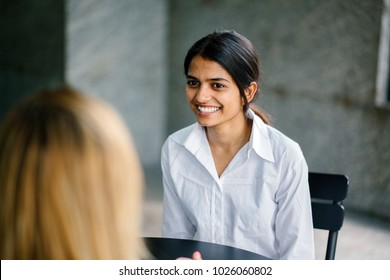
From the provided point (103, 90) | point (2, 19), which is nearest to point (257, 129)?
point (103, 90)

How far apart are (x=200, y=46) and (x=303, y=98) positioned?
2498 mm

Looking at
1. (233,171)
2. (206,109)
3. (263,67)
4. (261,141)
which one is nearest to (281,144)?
(261,141)

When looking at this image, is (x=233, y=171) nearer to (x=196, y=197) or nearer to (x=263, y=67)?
(x=196, y=197)

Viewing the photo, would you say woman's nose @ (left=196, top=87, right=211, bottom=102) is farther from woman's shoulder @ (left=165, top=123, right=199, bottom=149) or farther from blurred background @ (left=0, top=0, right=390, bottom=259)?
blurred background @ (left=0, top=0, right=390, bottom=259)

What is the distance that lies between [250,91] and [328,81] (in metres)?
2.28

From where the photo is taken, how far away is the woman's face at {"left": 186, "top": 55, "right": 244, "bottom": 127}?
74.1 inches

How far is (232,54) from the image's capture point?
1866 millimetres

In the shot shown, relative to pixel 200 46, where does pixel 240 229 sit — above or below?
below

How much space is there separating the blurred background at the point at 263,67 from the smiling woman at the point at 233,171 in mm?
1634

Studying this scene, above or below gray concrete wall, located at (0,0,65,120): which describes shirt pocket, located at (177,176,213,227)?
below

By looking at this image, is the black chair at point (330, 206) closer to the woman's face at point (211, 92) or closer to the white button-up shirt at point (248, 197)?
the white button-up shirt at point (248, 197)

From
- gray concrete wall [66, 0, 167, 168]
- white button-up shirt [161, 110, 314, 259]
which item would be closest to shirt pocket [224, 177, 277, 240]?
white button-up shirt [161, 110, 314, 259]

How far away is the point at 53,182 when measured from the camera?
0.84 m
